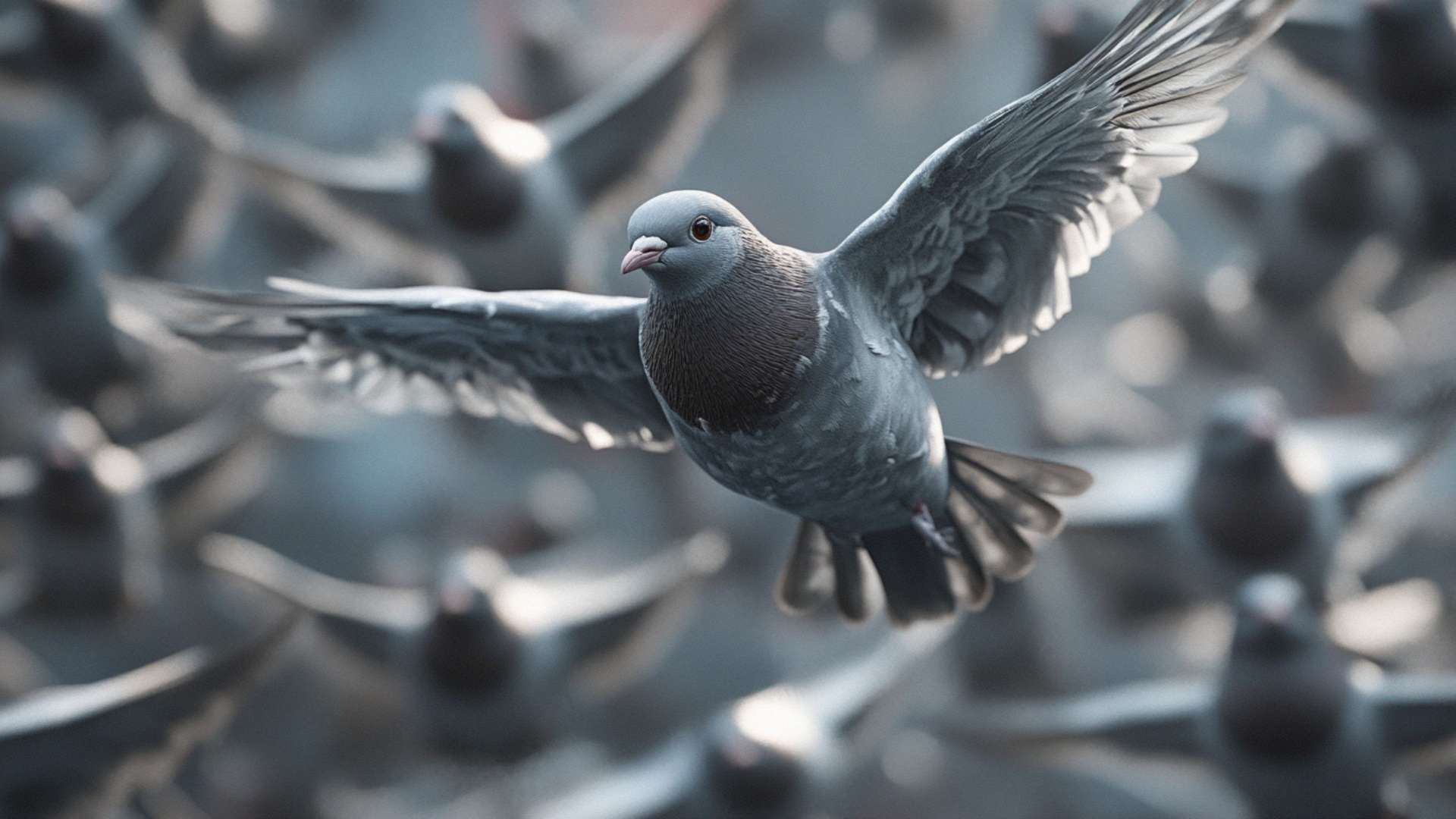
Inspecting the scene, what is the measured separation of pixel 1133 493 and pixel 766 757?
538 mm

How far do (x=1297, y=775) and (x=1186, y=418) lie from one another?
Result: 90 cm

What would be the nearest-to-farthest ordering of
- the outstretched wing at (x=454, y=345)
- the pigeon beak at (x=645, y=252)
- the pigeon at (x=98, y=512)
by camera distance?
1. the pigeon beak at (x=645, y=252)
2. the outstretched wing at (x=454, y=345)
3. the pigeon at (x=98, y=512)

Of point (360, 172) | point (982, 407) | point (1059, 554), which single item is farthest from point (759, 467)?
point (982, 407)

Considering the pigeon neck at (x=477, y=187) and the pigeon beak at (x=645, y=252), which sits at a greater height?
the pigeon beak at (x=645, y=252)

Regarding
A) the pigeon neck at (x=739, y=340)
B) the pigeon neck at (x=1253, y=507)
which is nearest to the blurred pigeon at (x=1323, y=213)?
the pigeon neck at (x=1253, y=507)

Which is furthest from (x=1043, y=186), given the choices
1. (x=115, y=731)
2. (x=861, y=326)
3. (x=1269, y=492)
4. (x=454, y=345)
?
(x=115, y=731)

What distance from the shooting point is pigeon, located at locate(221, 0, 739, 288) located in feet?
5.38

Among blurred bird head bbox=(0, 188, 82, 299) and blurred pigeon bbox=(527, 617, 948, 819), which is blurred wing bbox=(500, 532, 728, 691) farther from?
blurred bird head bbox=(0, 188, 82, 299)

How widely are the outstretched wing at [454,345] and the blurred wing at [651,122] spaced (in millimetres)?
597

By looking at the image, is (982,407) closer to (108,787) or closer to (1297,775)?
(1297,775)

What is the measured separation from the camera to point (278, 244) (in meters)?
2.35

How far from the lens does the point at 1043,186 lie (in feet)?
3.02

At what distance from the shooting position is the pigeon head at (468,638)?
170 cm

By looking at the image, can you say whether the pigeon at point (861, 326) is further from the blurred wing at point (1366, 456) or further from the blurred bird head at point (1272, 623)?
the blurred wing at point (1366, 456)
